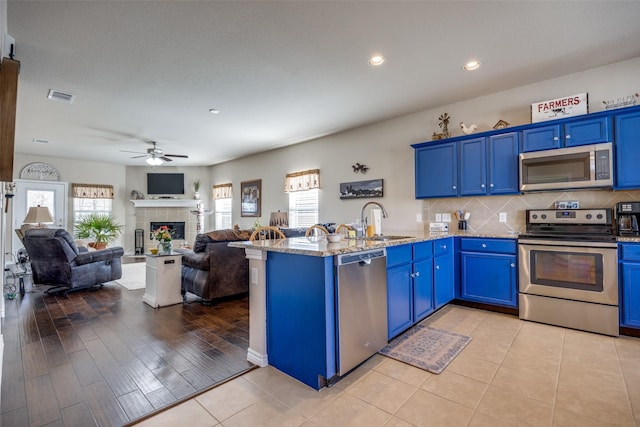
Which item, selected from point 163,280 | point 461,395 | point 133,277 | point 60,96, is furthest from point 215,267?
point 461,395

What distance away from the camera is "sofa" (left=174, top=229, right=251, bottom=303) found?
3961mm

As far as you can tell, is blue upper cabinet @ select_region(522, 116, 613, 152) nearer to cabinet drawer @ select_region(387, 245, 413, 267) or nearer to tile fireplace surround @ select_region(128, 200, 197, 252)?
cabinet drawer @ select_region(387, 245, 413, 267)

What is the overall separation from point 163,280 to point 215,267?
2.31ft

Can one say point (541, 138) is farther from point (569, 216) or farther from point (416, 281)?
point (416, 281)

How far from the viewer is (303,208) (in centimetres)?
648

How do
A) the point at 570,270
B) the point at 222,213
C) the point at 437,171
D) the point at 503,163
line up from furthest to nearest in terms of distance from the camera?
the point at 222,213 → the point at 437,171 → the point at 503,163 → the point at 570,270

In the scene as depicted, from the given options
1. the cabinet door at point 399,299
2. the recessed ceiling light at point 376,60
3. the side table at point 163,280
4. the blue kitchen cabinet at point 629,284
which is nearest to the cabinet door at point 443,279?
the cabinet door at point 399,299

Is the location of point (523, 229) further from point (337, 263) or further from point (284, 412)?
point (284, 412)

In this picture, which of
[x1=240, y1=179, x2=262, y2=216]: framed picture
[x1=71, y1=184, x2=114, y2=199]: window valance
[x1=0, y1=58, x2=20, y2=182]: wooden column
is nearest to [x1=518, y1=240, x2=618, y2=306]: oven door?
[x1=0, y1=58, x2=20, y2=182]: wooden column

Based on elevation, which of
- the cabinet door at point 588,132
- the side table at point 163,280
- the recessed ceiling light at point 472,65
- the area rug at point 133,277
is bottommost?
the area rug at point 133,277

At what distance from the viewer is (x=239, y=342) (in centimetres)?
284

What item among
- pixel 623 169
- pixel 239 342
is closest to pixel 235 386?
pixel 239 342

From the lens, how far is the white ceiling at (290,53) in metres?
2.36

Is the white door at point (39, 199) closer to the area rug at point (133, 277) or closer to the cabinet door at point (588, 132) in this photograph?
the area rug at point (133, 277)
